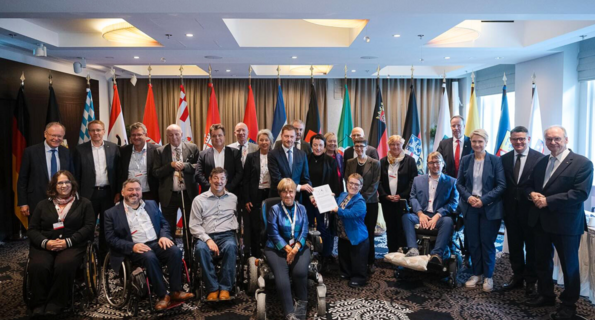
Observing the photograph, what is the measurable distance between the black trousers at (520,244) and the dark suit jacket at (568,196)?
43 centimetres

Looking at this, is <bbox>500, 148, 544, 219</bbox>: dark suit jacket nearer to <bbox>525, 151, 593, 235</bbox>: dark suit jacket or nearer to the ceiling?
<bbox>525, 151, 593, 235</bbox>: dark suit jacket

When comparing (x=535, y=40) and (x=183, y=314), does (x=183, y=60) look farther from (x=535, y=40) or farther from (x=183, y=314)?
(x=535, y=40)

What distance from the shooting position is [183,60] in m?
6.86

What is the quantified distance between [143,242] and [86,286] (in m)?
0.61

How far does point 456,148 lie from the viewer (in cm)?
509

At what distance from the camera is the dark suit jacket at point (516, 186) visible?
3717 millimetres

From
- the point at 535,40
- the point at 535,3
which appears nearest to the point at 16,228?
the point at 535,3

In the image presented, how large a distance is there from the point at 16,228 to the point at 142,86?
4515 millimetres

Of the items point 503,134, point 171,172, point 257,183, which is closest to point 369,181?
point 257,183

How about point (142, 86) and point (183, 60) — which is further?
point (142, 86)

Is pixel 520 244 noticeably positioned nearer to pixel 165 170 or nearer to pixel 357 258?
pixel 357 258

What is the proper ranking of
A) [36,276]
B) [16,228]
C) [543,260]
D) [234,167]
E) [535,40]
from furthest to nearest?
[16,228] → [535,40] → [234,167] → [543,260] → [36,276]

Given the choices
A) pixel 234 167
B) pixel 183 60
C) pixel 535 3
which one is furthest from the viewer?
pixel 183 60

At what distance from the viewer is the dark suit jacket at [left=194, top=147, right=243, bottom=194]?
439 cm
